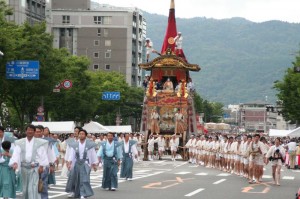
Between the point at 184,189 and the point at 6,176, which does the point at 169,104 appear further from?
the point at 6,176

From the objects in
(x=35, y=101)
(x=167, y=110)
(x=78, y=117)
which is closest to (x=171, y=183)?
(x=167, y=110)

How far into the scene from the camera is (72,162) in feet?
60.9

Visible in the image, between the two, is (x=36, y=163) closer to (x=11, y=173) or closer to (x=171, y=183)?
(x=11, y=173)

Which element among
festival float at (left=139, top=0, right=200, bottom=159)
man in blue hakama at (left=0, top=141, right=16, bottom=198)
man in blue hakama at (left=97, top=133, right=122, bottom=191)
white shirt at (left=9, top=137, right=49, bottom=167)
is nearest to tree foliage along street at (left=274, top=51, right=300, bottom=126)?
festival float at (left=139, top=0, right=200, bottom=159)

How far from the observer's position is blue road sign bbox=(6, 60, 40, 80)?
1593 inches

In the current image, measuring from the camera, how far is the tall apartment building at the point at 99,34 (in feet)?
400

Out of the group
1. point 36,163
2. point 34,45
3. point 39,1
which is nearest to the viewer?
point 36,163

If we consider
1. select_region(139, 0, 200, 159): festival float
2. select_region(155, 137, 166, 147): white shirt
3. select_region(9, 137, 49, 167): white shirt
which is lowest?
select_region(9, 137, 49, 167): white shirt

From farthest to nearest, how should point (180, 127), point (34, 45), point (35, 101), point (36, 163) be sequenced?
point (35, 101) → point (180, 127) → point (34, 45) → point (36, 163)

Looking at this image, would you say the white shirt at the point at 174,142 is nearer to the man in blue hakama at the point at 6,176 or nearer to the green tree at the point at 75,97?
the green tree at the point at 75,97

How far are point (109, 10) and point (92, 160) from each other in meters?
106

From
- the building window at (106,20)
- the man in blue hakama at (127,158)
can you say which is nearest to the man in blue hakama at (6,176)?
the man in blue hakama at (127,158)

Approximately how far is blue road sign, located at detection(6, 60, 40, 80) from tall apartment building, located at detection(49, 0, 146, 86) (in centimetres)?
8103

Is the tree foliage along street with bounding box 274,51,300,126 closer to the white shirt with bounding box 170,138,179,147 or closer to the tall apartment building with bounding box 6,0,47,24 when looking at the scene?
the white shirt with bounding box 170,138,179,147
